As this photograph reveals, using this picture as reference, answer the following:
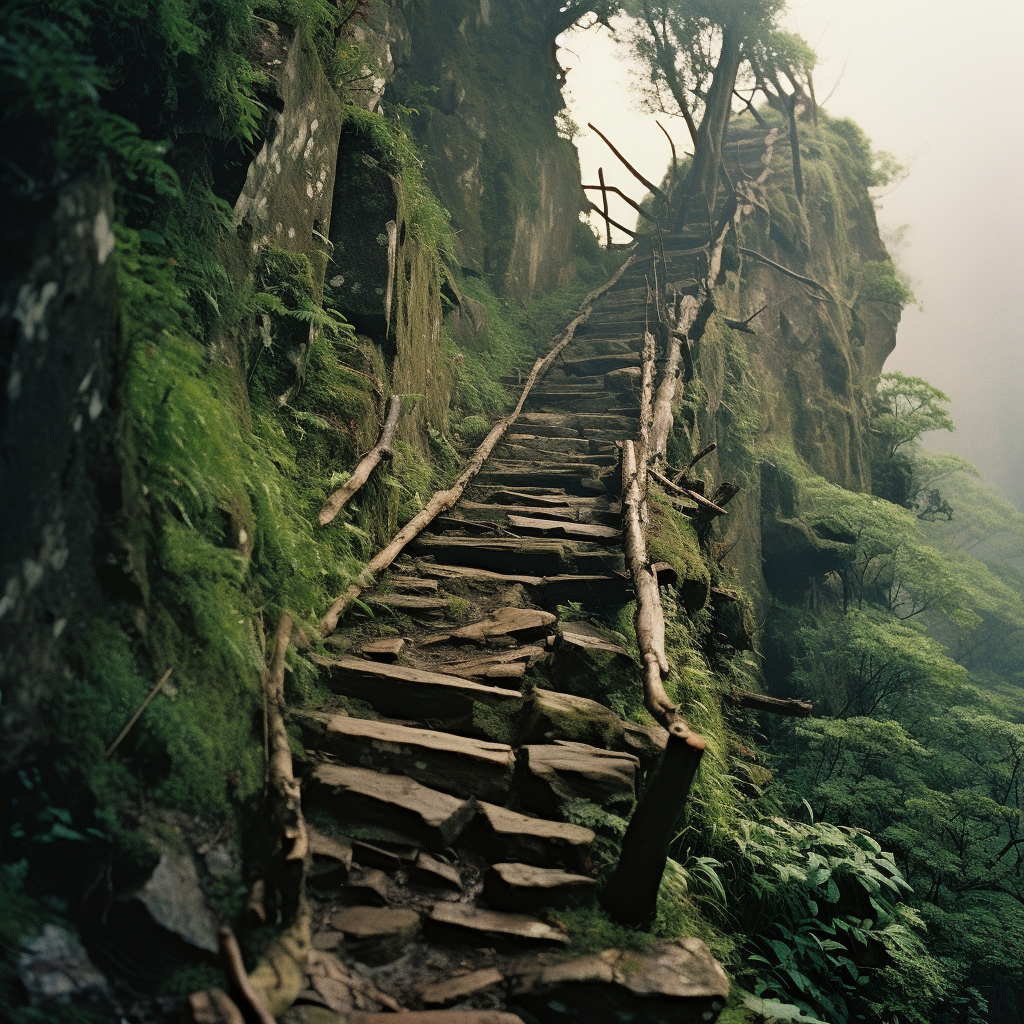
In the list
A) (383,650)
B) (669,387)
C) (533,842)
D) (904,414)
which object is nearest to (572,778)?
(533,842)

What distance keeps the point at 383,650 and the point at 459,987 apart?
6.59ft

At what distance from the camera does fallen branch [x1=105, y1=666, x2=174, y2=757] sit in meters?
2.18

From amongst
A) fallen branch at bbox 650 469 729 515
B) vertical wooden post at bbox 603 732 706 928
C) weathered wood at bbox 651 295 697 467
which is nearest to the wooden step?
fallen branch at bbox 650 469 729 515

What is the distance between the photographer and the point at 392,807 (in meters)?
2.99

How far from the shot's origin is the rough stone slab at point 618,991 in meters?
2.39

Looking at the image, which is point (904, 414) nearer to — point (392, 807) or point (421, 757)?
point (421, 757)

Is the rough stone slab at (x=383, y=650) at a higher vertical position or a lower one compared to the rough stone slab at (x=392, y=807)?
higher

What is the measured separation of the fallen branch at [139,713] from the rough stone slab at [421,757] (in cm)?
100

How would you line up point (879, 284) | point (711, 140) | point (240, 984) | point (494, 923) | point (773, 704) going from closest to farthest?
point (240, 984), point (494, 923), point (773, 704), point (711, 140), point (879, 284)

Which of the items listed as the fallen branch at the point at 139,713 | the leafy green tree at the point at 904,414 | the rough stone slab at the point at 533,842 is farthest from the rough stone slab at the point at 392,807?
the leafy green tree at the point at 904,414

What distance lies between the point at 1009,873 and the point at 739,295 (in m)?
12.5

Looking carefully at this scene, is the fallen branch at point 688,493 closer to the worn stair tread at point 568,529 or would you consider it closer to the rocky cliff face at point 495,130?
the worn stair tread at point 568,529

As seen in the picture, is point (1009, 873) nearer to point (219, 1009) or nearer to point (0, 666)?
point (219, 1009)

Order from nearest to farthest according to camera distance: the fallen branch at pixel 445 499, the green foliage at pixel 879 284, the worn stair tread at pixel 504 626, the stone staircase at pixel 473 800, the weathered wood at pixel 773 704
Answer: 1. the stone staircase at pixel 473 800
2. the fallen branch at pixel 445 499
3. the worn stair tread at pixel 504 626
4. the weathered wood at pixel 773 704
5. the green foliage at pixel 879 284
